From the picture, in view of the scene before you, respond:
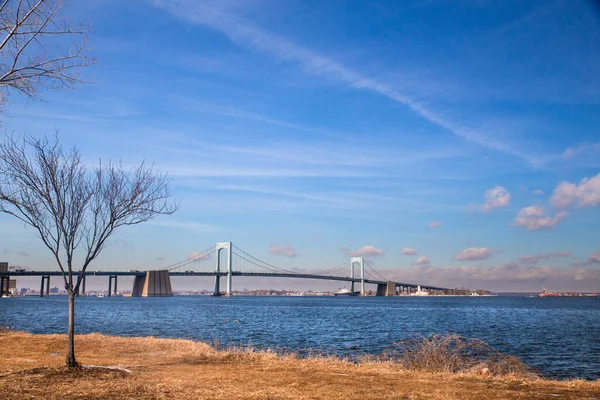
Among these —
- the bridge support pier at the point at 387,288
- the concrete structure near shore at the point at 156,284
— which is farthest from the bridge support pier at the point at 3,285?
the bridge support pier at the point at 387,288

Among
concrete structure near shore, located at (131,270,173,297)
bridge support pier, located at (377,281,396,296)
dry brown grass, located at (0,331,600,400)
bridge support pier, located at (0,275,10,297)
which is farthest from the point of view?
bridge support pier, located at (377,281,396,296)

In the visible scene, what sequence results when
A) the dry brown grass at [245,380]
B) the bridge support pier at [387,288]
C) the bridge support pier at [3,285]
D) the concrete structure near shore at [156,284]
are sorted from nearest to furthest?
the dry brown grass at [245,380]
the concrete structure near shore at [156,284]
the bridge support pier at [3,285]
the bridge support pier at [387,288]

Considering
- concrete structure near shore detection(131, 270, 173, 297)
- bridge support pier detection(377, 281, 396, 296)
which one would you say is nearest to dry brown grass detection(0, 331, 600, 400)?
concrete structure near shore detection(131, 270, 173, 297)

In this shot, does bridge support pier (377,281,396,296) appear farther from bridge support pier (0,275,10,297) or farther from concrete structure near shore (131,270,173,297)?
bridge support pier (0,275,10,297)

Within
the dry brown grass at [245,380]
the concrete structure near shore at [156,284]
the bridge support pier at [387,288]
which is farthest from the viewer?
the bridge support pier at [387,288]

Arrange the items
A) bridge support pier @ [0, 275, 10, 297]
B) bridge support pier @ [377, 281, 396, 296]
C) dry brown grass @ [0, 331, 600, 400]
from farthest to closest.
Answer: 1. bridge support pier @ [377, 281, 396, 296]
2. bridge support pier @ [0, 275, 10, 297]
3. dry brown grass @ [0, 331, 600, 400]

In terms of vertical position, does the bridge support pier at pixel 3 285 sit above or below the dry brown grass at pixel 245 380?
below

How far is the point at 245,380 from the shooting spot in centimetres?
1148

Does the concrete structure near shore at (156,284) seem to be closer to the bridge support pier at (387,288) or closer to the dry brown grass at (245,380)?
the bridge support pier at (387,288)

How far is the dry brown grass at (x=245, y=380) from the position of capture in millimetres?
9750

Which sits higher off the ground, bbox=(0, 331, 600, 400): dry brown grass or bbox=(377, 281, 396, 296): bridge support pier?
bbox=(0, 331, 600, 400): dry brown grass

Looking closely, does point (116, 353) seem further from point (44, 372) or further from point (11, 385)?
point (11, 385)

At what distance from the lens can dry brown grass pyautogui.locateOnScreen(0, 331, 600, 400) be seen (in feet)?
32.0

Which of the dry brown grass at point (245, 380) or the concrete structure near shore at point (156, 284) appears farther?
the concrete structure near shore at point (156, 284)
